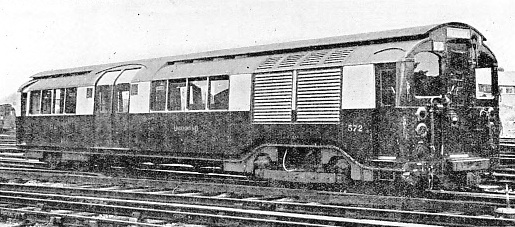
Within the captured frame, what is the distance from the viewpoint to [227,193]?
1168 centimetres

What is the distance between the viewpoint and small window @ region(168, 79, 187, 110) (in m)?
13.2

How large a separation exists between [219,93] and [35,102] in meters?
7.21

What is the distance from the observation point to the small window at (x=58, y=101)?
16156 millimetres

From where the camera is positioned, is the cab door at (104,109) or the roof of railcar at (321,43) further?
the cab door at (104,109)

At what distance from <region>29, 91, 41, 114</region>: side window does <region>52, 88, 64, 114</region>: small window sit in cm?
78

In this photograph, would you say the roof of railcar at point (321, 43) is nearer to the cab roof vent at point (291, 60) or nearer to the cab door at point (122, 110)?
the cab roof vent at point (291, 60)

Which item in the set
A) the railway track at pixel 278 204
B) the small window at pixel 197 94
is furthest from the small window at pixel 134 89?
the railway track at pixel 278 204

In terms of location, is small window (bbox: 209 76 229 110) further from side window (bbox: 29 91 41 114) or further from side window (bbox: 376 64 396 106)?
side window (bbox: 29 91 41 114)

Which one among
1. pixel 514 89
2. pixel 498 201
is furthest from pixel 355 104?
pixel 514 89

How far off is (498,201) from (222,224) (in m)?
4.49

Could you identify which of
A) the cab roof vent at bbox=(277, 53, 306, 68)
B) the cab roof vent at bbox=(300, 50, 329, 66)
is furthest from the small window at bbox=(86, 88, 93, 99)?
the cab roof vent at bbox=(300, 50, 329, 66)

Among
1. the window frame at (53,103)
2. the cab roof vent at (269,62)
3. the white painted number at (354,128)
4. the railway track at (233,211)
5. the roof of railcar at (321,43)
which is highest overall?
the roof of railcar at (321,43)

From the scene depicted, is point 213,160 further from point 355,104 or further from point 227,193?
point 355,104

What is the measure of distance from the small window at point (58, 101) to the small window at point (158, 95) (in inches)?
146
